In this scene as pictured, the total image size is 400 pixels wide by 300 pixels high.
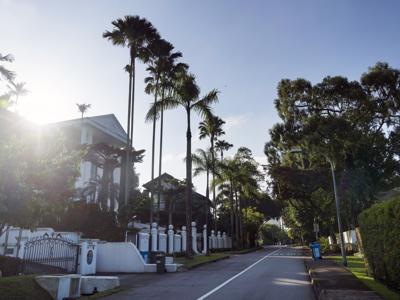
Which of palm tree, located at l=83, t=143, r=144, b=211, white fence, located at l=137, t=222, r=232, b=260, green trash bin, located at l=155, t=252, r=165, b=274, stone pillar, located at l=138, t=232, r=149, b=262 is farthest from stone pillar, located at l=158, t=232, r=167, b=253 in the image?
green trash bin, located at l=155, t=252, r=165, b=274

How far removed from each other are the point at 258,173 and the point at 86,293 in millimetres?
43361

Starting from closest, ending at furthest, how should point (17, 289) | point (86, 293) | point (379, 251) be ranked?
point (17, 289) < point (379, 251) < point (86, 293)

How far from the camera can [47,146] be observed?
1348 centimetres

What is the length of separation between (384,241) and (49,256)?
48.0ft

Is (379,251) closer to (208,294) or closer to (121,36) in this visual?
(208,294)

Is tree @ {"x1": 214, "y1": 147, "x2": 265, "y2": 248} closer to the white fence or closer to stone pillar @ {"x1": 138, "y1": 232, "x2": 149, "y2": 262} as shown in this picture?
the white fence

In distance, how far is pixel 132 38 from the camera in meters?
28.3

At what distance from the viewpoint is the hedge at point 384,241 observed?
10664 mm

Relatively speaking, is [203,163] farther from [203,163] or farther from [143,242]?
[143,242]

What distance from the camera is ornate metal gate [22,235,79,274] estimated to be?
17.8m

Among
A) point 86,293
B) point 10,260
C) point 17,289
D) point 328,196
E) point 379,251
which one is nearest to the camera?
point 17,289

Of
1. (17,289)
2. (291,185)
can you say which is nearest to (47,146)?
(17,289)

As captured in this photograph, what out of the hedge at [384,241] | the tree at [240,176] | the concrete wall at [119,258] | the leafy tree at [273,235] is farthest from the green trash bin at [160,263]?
the leafy tree at [273,235]

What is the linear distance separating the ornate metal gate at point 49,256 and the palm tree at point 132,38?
7919 mm
